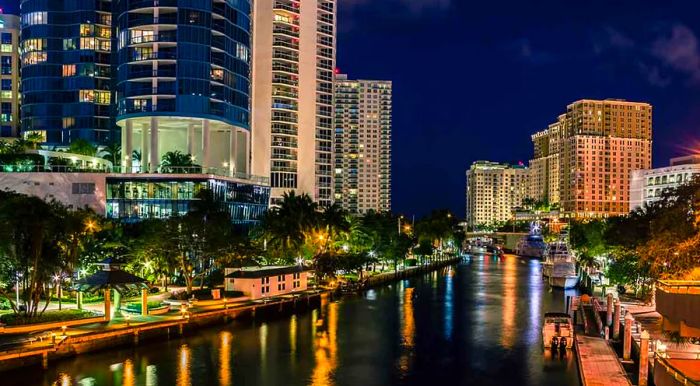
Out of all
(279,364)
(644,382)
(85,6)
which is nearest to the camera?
(644,382)

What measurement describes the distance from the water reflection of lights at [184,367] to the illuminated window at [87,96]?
100m

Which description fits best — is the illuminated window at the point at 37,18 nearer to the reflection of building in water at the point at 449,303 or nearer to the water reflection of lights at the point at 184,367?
the reflection of building in water at the point at 449,303

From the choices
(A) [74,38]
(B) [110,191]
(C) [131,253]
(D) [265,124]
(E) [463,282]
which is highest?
(A) [74,38]

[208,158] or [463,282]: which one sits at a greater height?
[208,158]

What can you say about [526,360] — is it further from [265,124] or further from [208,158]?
[265,124]

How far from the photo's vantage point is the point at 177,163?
384ft

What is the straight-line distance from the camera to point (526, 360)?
2375 inches

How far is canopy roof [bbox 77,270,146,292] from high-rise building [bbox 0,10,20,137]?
109162mm

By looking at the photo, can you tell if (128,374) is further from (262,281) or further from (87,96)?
(87,96)

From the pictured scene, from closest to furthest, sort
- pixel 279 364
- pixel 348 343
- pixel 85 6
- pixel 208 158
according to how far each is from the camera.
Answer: pixel 279 364 < pixel 348 343 < pixel 208 158 < pixel 85 6

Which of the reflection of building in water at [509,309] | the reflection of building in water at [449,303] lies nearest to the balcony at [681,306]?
the reflection of building in water at [509,309]

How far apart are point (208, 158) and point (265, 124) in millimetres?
40549

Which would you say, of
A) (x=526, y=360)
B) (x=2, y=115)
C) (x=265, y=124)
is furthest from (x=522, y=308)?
(x=2, y=115)

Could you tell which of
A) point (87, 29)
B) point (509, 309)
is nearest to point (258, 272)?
point (509, 309)
